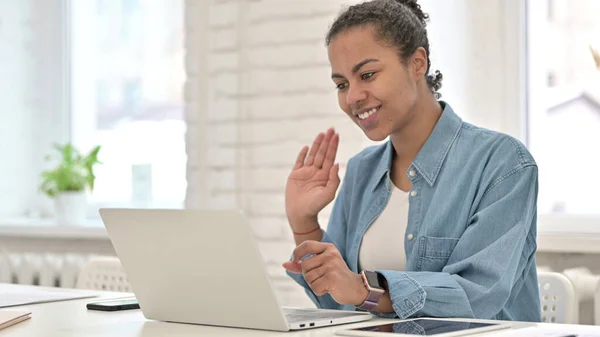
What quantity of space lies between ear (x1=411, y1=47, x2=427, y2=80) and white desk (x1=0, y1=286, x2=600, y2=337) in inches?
25.6

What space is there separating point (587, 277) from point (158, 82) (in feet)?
6.85

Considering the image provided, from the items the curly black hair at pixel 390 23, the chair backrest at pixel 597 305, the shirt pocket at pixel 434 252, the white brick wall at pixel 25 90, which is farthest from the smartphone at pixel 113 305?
the white brick wall at pixel 25 90

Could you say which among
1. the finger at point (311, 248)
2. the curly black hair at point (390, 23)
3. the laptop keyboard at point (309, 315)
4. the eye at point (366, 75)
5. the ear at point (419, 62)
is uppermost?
the curly black hair at point (390, 23)

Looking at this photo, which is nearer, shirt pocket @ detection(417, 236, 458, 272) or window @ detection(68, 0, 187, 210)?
shirt pocket @ detection(417, 236, 458, 272)

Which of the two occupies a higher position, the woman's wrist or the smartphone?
the woman's wrist

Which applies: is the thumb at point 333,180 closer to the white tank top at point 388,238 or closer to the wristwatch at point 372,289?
the white tank top at point 388,238

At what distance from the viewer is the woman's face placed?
2.05m

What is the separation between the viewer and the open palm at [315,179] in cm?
206

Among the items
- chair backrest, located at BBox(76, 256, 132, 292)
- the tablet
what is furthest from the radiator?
the tablet

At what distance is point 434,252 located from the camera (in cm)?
197

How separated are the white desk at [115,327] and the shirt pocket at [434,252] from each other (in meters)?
0.29

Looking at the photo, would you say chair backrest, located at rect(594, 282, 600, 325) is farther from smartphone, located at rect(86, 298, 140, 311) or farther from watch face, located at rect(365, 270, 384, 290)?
smartphone, located at rect(86, 298, 140, 311)

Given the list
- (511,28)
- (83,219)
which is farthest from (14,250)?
(511,28)

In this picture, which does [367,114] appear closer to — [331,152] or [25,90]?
[331,152]
